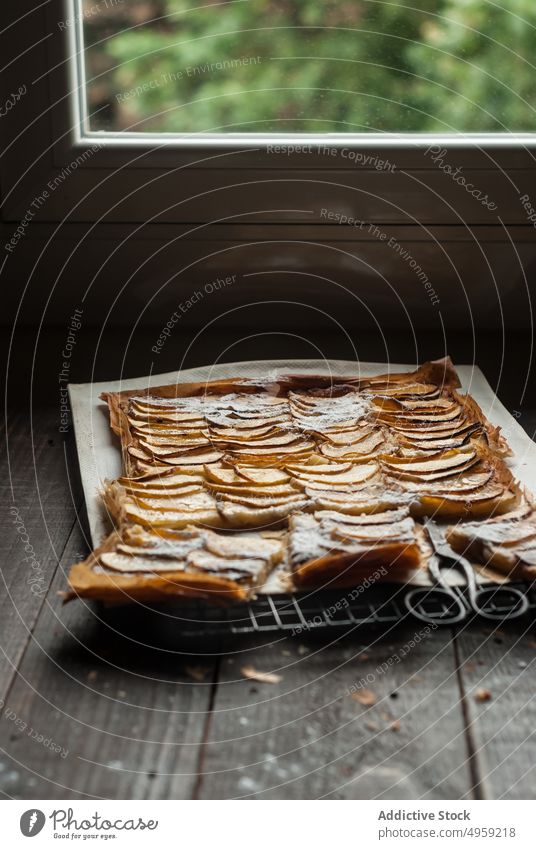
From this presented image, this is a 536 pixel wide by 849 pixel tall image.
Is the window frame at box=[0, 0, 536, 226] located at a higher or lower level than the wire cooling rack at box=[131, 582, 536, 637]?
higher

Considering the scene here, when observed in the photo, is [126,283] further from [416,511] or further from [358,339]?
[416,511]

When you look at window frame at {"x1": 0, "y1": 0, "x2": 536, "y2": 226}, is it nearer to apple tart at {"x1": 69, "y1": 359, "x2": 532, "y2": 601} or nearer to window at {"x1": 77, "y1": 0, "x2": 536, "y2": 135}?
window at {"x1": 77, "y1": 0, "x2": 536, "y2": 135}

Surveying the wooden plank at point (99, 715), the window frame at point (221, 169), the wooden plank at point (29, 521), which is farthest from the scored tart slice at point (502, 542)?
the window frame at point (221, 169)

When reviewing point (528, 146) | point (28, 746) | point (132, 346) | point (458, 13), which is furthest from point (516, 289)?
point (28, 746)

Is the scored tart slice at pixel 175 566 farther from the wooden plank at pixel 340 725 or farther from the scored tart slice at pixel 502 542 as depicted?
the scored tart slice at pixel 502 542

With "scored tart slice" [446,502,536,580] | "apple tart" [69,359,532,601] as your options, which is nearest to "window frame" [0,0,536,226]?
"apple tart" [69,359,532,601]

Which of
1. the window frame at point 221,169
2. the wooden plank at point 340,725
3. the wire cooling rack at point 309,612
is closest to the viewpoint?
the wooden plank at point 340,725
